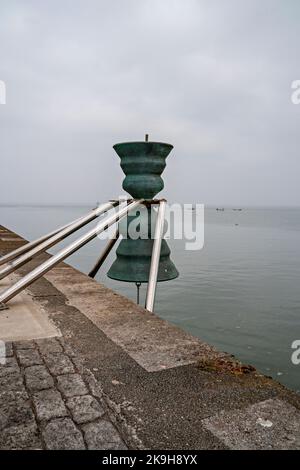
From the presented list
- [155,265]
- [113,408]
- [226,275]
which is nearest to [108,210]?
[155,265]

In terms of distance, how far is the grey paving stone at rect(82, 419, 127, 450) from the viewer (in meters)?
1.51

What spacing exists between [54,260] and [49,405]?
167cm

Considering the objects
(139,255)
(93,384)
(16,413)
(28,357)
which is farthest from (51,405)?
(139,255)

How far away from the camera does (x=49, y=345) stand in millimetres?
2537

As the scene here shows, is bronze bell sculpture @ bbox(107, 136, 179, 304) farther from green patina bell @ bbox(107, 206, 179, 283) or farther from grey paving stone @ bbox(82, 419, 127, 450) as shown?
grey paving stone @ bbox(82, 419, 127, 450)

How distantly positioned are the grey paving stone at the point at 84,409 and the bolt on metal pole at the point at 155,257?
1.64 meters

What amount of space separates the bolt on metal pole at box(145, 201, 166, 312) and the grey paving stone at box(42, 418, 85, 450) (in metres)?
1.87

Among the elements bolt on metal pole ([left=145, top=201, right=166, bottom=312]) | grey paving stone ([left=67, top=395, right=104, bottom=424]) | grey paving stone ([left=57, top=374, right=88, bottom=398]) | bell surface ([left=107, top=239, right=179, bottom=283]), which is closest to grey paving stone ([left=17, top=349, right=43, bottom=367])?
grey paving stone ([left=57, top=374, right=88, bottom=398])

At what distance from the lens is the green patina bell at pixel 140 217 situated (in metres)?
3.98

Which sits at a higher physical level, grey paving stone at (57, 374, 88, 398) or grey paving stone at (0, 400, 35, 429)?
grey paving stone at (57, 374, 88, 398)
